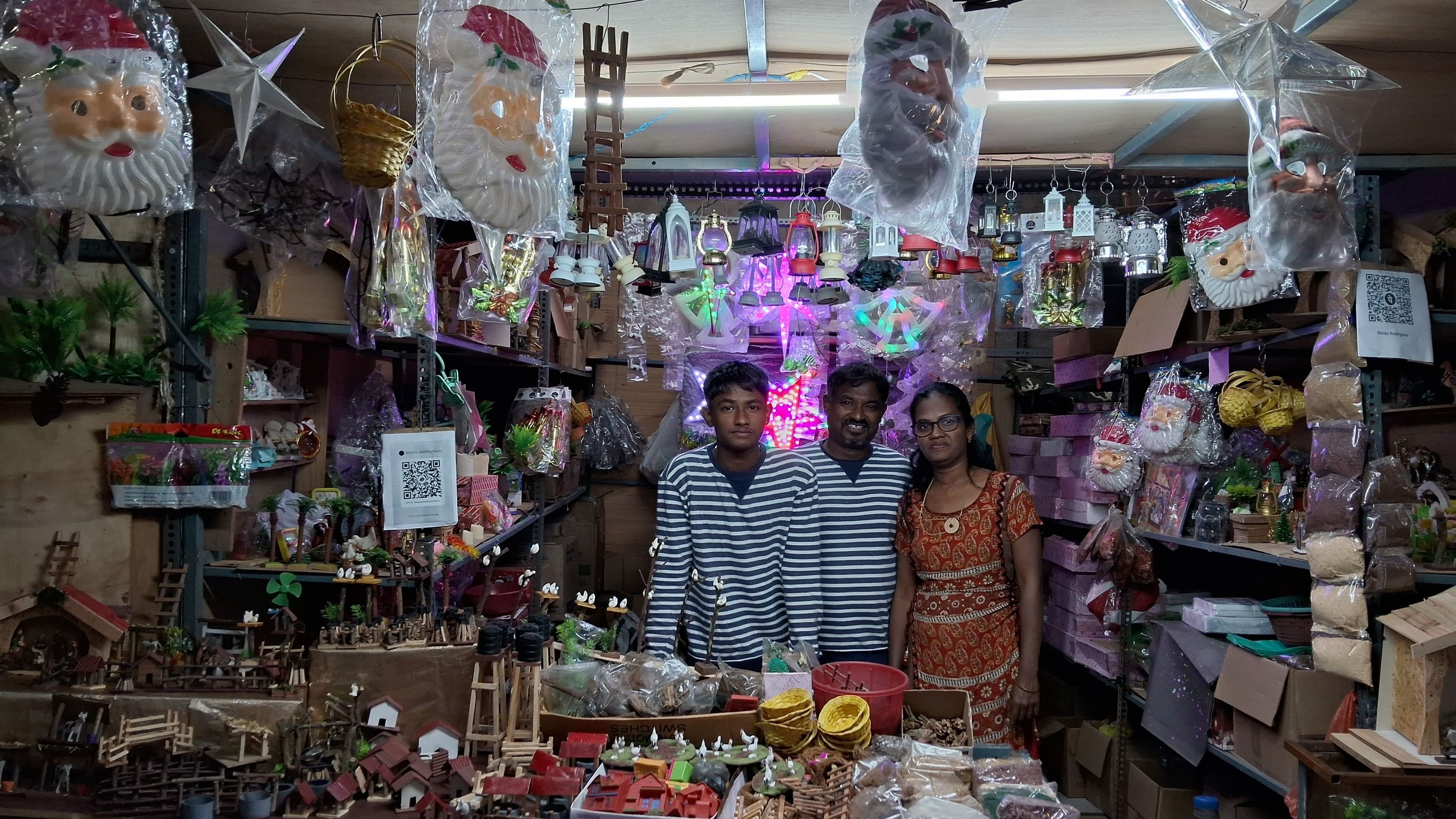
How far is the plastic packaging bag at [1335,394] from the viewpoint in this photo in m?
2.50

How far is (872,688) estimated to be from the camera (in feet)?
7.81

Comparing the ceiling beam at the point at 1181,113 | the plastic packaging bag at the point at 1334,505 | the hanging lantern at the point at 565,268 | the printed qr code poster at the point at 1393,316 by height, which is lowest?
the plastic packaging bag at the point at 1334,505

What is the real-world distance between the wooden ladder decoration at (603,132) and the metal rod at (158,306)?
1107 millimetres

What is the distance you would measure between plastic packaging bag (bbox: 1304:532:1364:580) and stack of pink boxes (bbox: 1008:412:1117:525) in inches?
54.5

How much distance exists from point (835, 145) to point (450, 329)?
57.2 inches

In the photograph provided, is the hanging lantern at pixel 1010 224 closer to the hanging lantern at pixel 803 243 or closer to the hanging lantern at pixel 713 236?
the hanging lantern at pixel 803 243

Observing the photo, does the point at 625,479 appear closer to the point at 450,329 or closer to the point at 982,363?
the point at 982,363

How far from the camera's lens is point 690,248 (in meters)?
3.03

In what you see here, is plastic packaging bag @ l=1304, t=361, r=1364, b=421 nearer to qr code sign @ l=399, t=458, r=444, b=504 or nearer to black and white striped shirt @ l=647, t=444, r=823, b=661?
black and white striped shirt @ l=647, t=444, r=823, b=661

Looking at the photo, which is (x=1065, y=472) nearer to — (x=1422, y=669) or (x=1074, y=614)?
(x=1074, y=614)

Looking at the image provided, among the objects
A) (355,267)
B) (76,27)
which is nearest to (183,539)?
(355,267)

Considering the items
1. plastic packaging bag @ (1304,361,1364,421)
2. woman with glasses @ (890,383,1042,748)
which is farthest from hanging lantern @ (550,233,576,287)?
plastic packaging bag @ (1304,361,1364,421)

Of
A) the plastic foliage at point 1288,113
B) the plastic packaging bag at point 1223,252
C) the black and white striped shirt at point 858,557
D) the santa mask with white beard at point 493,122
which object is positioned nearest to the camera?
the santa mask with white beard at point 493,122

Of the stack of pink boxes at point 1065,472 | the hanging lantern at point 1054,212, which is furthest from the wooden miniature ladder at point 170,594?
the stack of pink boxes at point 1065,472
